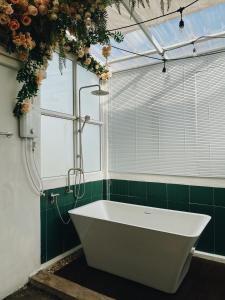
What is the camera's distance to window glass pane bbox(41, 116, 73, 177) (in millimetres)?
2727

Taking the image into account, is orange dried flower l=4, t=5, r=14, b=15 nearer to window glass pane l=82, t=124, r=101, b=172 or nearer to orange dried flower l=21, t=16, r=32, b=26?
orange dried flower l=21, t=16, r=32, b=26

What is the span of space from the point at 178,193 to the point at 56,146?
176 cm

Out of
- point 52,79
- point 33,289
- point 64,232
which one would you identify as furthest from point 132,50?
point 33,289

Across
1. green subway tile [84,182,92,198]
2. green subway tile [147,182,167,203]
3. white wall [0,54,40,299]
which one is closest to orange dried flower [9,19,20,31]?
white wall [0,54,40,299]

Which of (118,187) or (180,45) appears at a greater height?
(180,45)

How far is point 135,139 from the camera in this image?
356 cm

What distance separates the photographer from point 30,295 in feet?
7.41

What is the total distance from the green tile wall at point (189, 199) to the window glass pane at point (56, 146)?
1.05 meters

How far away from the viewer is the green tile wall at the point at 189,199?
2910 mm

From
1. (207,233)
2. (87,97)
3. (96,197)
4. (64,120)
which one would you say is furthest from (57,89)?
(207,233)

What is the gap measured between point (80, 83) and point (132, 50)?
850mm

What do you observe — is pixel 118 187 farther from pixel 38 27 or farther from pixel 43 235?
pixel 38 27

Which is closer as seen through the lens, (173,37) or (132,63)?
(173,37)

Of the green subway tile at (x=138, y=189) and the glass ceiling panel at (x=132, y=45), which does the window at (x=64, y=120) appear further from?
the green subway tile at (x=138, y=189)
